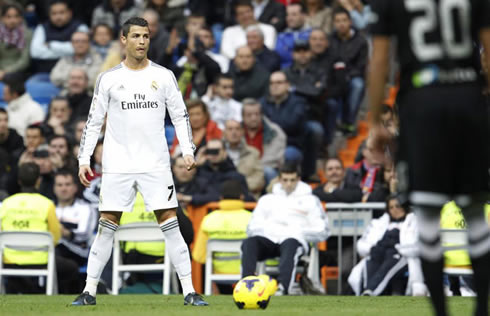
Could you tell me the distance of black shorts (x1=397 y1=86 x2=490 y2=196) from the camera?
6559 millimetres

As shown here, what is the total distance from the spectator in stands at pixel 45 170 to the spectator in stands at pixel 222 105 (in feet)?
9.41

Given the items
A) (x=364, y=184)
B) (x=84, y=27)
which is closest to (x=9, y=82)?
(x=84, y=27)

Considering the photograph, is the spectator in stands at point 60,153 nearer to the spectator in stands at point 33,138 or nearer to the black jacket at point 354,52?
the spectator in stands at point 33,138

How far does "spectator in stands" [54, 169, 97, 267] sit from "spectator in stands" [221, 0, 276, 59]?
16.8 ft

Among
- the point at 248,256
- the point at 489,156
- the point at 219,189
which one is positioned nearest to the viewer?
the point at 489,156

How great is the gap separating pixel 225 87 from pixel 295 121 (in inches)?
46.4

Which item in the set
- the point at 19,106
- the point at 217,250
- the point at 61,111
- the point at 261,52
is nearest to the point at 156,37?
the point at 261,52

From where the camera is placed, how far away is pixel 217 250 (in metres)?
14.1

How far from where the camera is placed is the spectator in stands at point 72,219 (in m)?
14.6

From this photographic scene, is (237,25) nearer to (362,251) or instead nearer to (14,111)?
(14,111)

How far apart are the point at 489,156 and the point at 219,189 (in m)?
8.89

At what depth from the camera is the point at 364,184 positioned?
15.7 metres

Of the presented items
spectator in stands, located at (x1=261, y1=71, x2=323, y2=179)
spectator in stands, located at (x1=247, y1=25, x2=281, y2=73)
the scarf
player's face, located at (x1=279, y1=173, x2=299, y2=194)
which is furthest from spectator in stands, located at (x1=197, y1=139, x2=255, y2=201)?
the scarf

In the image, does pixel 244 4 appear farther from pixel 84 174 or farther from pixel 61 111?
pixel 84 174
